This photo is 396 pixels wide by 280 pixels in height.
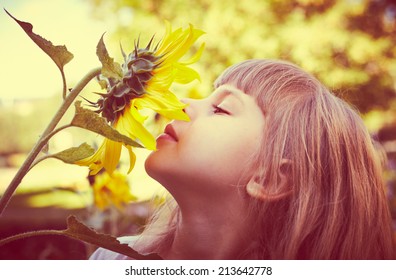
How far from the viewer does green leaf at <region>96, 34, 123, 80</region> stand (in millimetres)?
466

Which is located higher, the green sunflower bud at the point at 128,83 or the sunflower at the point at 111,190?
the sunflower at the point at 111,190

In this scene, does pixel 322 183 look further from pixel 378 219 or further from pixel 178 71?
pixel 178 71

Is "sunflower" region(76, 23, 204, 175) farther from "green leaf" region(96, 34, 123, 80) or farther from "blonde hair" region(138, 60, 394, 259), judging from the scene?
"blonde hair" region(138, 60, 394, 259)

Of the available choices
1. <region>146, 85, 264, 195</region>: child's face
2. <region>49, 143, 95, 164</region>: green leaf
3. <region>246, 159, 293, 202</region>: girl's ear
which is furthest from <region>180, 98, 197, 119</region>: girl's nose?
<region>49, 143, 95, 164</region>: green leaf

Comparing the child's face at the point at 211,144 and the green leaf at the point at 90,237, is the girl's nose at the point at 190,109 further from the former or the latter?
the green leaf at the point at 90,237

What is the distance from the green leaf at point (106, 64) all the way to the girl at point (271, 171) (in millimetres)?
172

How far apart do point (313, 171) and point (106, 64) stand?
0.31 m

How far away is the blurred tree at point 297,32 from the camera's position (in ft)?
2.84

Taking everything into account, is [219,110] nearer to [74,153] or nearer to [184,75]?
[184,75]

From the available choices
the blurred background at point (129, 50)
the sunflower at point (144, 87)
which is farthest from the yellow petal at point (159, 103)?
the blurred background at point (129, 50)

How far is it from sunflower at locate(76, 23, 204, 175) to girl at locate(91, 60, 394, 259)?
Result: 0.38 ft

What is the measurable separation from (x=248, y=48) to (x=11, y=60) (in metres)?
0.38

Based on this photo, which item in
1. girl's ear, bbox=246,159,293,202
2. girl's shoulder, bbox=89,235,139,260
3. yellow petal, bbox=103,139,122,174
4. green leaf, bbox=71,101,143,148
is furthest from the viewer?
girl's shoulder, bbox=89,235,139,260

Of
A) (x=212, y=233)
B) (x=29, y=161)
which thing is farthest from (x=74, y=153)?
(x=212, y=233)
